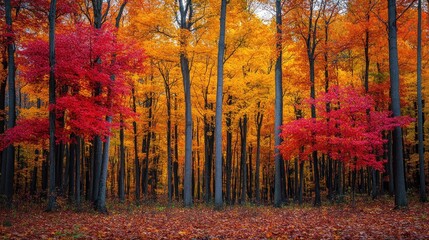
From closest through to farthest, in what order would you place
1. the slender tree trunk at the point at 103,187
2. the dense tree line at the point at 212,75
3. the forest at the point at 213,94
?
the forest at the point at 213,94 < the dense tree line at the point at 212,75 < the slender tree trunk at the point at 103,187

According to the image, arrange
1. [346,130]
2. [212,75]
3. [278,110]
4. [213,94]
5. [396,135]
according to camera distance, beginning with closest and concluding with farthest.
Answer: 1. [396,135]
2. [346,130]
3. [278,110]
4. [212,75]
5. [213,94]

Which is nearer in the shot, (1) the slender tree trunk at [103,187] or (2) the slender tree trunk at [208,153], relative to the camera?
(1) the slender tree trunk at [103,187]

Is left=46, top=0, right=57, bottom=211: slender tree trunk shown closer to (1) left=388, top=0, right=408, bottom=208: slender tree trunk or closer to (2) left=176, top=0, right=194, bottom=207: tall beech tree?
(2) left=176, top=0, right=194, bottom=207: tall beech tree

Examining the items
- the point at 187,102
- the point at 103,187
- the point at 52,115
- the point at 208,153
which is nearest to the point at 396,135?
the point at 187,102

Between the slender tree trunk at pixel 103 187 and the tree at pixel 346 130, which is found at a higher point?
the tree at pixel 346 130

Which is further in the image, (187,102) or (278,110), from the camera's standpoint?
(187,102)

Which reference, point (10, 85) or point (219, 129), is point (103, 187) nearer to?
point (219, 129)

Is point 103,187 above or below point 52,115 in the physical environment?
below

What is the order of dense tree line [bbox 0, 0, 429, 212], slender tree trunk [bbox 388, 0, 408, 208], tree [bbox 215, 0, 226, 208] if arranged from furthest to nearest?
tree [bbox 215, 0, 226, 208] → dense tree line [bbox 0, 0, 429, 212] → slender tree trunk [bbox 388, 0, 408, 208]

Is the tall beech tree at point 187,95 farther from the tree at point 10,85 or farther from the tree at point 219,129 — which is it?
the tree at point 10,85

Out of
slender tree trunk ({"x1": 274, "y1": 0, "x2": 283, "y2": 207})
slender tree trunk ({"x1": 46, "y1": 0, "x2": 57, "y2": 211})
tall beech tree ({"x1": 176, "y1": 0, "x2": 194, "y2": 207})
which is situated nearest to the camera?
slender tree trunk ({"x1": 46, "y1": 0, "x2": 57, "y2": 211})

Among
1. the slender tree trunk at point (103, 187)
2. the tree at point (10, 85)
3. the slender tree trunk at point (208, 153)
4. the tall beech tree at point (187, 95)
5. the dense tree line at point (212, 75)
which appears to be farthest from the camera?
the slender tree trunk at point (208, 153)

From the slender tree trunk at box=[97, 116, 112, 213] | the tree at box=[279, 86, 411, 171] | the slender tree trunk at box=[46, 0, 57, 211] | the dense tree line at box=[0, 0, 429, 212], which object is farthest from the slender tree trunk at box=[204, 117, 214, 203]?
the slender tree trunk at box=[46, 0, 57, 211]

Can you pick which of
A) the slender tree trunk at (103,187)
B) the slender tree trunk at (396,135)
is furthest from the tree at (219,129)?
the slender tree trunk at (396,135)
